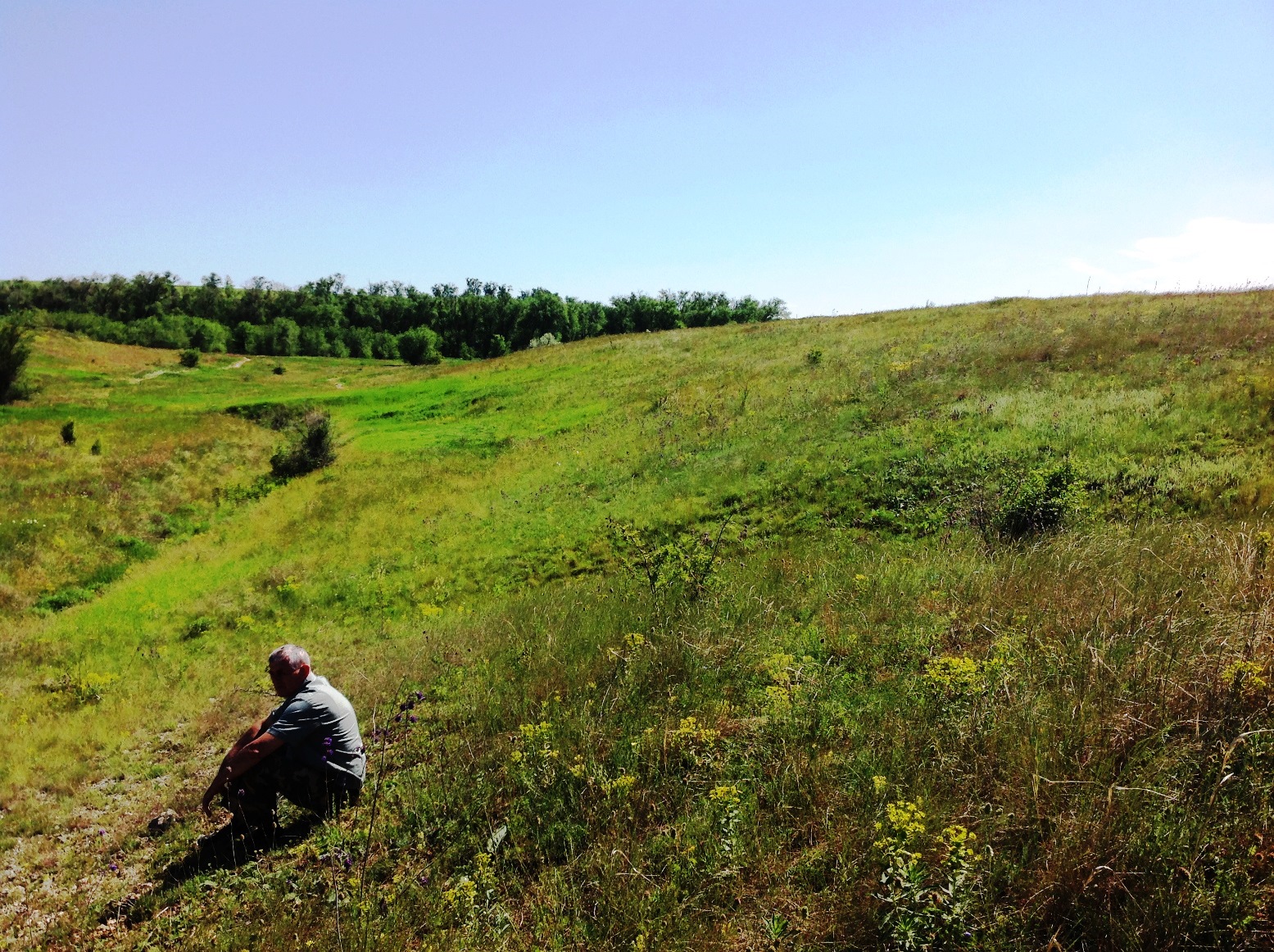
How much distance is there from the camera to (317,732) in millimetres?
5031

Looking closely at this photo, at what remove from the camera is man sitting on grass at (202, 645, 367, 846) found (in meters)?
4.92

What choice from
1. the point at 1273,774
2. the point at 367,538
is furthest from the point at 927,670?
the point at 367,538

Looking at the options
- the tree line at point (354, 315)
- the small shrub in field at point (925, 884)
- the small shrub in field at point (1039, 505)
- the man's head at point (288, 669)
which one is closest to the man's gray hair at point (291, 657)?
the man's head at point (288, 669)

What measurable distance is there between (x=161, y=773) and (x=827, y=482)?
468 inches

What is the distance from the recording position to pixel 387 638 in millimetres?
10656

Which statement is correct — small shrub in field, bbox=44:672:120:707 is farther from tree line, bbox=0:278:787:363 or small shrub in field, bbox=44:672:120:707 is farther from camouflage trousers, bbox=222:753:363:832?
tree line, bbox=0:278:787:363

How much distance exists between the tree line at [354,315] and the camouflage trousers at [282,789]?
101285mm

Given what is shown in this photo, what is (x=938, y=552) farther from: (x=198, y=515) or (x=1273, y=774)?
(x=198, y=515)

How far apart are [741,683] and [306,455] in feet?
78.1

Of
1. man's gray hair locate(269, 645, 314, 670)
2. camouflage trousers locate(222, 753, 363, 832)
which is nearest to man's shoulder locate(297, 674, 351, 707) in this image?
man's gray hair locate(269, 645, 314, 670)

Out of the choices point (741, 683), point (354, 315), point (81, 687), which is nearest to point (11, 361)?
point (81, 687)

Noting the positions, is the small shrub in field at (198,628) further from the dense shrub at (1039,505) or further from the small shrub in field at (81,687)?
the dense shrub at (1039,505)

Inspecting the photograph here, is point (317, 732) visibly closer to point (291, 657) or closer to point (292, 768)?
point (292, 768)

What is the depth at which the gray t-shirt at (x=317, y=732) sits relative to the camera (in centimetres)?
498
